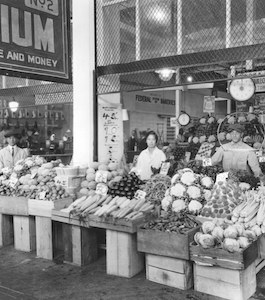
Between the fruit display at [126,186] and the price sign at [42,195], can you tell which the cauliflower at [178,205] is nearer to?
the fruit display at [126,186]

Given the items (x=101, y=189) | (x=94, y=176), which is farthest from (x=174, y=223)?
(x=94, y=176)

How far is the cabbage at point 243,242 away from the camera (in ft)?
11.9

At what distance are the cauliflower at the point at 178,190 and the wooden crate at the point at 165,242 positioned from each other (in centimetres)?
70

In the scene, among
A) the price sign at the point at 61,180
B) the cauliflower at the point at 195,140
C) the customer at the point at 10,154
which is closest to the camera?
the price sign at the point at 61,180

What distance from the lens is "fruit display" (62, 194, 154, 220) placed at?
446 cm

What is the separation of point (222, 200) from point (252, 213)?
1.34ft

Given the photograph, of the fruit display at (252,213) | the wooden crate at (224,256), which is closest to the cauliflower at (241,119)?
the fruit display at (252,213)

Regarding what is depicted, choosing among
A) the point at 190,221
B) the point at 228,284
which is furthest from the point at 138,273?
the point at 228,284

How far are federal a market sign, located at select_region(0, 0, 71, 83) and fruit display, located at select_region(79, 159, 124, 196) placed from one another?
1.60 meters

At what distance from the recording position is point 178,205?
4672 mm

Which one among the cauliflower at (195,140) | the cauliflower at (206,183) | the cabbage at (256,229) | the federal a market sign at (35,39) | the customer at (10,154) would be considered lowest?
the cabbage at (256,229)

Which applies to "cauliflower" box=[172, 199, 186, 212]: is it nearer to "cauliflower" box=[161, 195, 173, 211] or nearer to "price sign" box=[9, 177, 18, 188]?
"cauliflower" box=[161, 195, 173, 211]

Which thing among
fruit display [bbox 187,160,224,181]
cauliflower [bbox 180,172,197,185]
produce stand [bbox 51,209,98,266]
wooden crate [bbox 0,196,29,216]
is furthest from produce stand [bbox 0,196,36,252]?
fruit display [bbox 187,160,224,181]

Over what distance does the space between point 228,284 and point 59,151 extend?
1306cm
